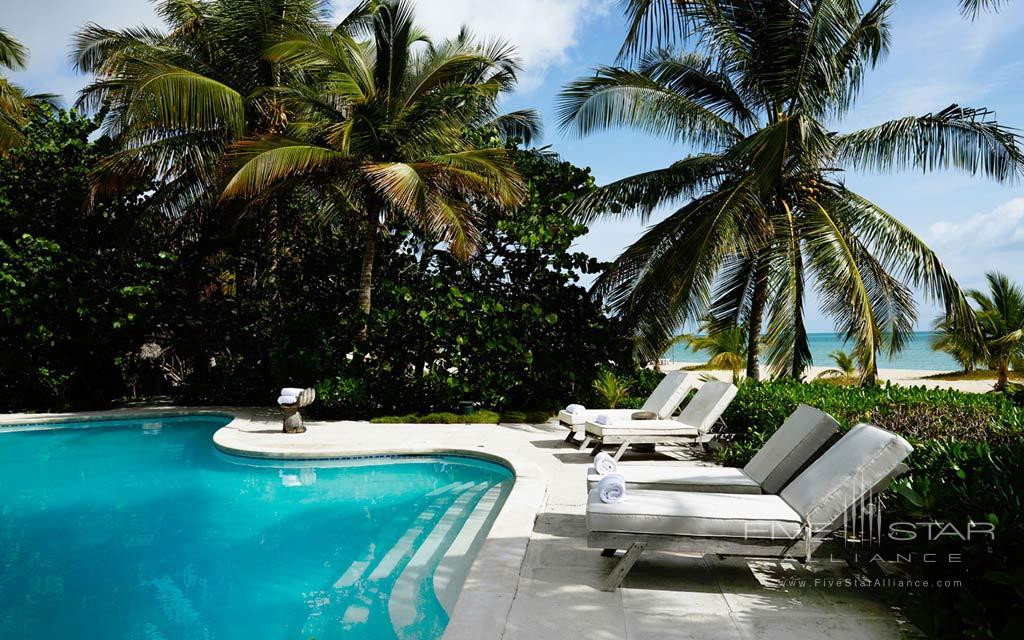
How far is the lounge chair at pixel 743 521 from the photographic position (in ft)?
12.8

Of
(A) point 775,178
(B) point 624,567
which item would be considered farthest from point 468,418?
(B) point 624,567

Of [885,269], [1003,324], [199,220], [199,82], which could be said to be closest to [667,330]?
[885,269]

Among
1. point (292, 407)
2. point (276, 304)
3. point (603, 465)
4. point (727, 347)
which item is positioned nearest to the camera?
point (603, 465)

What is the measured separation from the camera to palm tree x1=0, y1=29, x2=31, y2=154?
13.4 meters

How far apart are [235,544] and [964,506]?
5.50m

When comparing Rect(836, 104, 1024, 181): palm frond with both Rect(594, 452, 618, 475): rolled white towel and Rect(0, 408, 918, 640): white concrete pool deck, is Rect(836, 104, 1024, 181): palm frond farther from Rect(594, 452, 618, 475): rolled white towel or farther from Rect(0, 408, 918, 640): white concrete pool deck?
Rect(594, 452, 618, 475): rolled white towel

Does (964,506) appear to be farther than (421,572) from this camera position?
No

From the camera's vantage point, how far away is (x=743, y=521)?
391 centimetres

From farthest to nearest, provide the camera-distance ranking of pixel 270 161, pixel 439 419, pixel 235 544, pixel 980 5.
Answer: pixel 439 419 → pixel 270 161 → pixel 235 544 → pixel 980 5

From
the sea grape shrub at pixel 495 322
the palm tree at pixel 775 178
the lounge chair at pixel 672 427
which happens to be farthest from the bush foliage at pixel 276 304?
the lounge chair at pixel 672 427

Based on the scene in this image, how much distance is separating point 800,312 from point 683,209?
2.62 m

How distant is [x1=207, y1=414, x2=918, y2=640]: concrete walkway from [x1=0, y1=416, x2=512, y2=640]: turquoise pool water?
473 millimetres

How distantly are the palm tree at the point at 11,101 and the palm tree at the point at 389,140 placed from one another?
5628mm

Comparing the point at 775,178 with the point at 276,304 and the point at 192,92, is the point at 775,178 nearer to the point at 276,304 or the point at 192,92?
the point at 192,92
